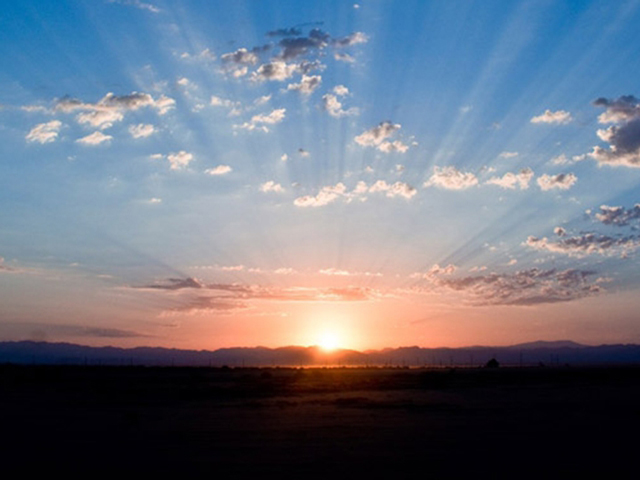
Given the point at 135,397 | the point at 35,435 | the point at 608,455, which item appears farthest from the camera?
the point at 135,397

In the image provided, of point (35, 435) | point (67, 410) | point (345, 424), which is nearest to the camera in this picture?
point (35, 435)

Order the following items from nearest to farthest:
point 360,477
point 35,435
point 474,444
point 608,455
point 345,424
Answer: point 360,477 → point 608,455 → point 474,444 → point 35,435 → point 345,424

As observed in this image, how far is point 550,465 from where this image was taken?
1744 cm

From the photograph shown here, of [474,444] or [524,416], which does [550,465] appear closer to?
[474,444]

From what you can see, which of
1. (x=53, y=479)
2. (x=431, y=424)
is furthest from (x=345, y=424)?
(x=53, y=479)

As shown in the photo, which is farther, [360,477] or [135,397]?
[135,397]

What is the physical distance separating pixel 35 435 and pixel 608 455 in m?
19.4

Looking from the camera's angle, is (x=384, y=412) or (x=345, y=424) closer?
(x=345, y=424)

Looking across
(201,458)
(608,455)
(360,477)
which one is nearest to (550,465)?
(608,455)

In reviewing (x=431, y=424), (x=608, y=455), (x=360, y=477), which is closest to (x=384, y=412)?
(x=431, y=424)

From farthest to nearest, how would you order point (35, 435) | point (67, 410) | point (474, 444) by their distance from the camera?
point (67, 410) → point (35, 435) → point (474, 444)

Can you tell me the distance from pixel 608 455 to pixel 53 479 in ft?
49.8

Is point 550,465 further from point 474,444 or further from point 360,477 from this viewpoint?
point 360,477

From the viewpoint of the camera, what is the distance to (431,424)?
2698cm
